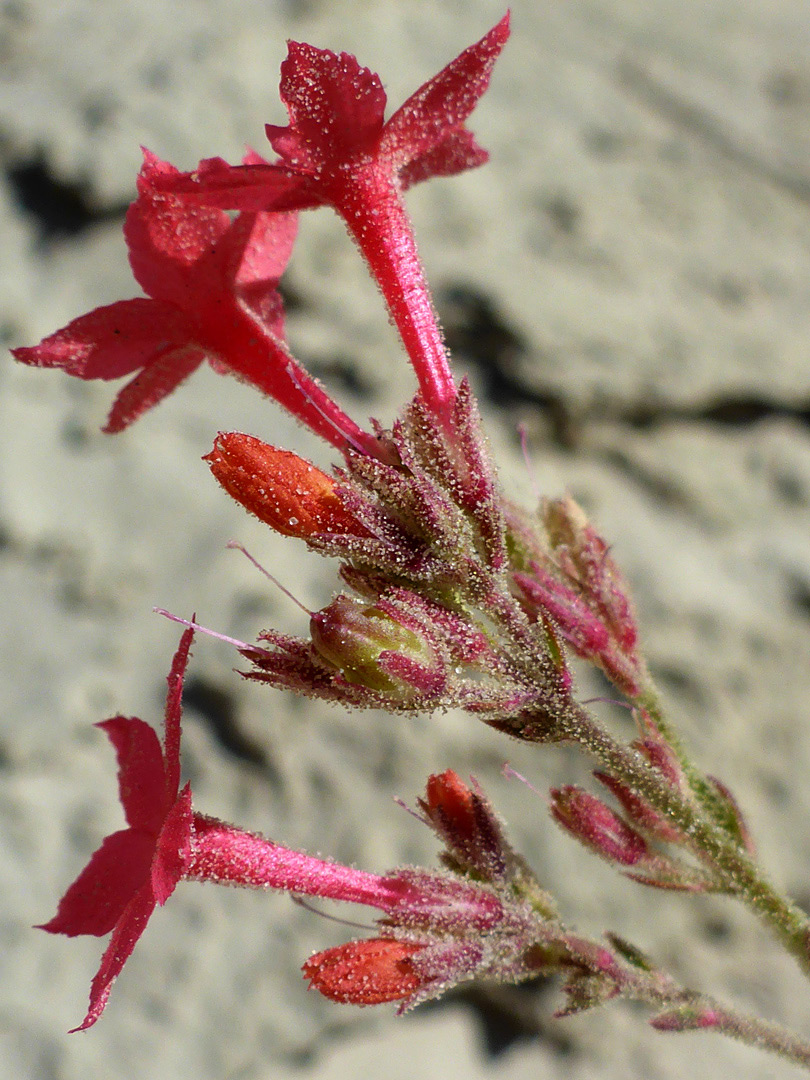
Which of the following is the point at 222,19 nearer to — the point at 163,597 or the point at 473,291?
the point at 473,291

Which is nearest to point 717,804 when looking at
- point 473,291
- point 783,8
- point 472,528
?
point 472,528

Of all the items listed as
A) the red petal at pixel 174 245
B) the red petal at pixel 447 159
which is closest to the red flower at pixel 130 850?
the red petal at pixel 174 245

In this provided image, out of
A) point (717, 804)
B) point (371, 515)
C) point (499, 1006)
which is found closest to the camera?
point (371, 515)

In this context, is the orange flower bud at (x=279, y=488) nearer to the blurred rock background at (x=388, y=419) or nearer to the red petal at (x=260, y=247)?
the red petal at (x=260, y=247)

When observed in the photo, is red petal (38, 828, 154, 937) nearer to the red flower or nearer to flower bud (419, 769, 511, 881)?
the red flower

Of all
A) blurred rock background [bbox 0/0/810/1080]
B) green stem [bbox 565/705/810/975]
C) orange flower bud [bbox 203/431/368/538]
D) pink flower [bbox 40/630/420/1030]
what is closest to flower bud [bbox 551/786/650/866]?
green stem [bbox 565/705/810/975]

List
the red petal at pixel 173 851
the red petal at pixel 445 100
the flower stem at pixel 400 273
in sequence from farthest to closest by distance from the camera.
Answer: the flower stem at pixel 400 273
the red petal at pixel 445 100
the red petal at pixel 173 851

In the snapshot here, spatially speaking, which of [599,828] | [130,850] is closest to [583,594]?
[599,828]
